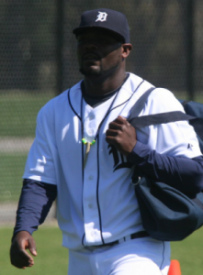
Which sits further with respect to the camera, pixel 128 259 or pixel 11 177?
pixel 11 177

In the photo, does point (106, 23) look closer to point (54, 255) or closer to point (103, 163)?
point (103, 163)

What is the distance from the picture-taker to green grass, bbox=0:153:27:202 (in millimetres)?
9047

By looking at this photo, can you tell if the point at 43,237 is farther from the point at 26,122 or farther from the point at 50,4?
the point at 50,4

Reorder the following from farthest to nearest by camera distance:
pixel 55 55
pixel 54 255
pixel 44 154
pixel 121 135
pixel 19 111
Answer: pixel 19 111
pixel 55 55
pixel 54 255
pixel 44 154
pixel 121 135

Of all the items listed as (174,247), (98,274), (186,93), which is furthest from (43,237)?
(98,274)

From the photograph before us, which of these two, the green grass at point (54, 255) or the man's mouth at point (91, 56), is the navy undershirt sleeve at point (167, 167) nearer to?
the man's mouth at point (91, 56)

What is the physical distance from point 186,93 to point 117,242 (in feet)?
19.1

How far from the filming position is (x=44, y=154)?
3.85m

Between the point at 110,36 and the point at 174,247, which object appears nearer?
the point at 110,36

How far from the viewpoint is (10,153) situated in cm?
920

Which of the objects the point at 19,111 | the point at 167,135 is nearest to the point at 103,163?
the point at 167,135

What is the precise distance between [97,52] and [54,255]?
3836 mm

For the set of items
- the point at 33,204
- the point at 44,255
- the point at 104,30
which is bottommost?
the point at 44,255

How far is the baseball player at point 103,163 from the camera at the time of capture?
3.54 m
